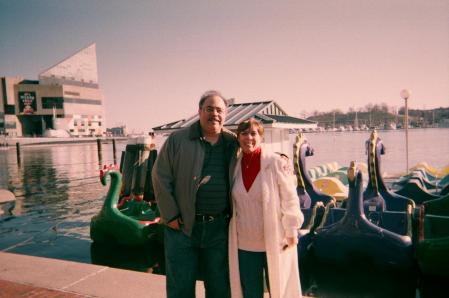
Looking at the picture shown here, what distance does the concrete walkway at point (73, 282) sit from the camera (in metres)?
3.79

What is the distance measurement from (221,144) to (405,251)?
3.85 meters

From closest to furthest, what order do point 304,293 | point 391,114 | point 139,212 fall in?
point 304,293
point 139,212
point 391,114

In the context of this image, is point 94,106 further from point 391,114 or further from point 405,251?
point 391,114

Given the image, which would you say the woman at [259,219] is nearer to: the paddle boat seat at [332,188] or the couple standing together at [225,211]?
the couple standing together at [225,211]

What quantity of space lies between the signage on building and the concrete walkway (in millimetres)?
83139

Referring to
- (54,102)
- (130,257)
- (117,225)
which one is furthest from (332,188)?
(54,102)

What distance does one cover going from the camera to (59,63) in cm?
8606

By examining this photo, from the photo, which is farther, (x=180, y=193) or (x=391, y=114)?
(x=391, y=114)

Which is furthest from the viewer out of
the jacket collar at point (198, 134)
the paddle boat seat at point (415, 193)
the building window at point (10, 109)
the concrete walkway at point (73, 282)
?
the building window at point (10, 109)

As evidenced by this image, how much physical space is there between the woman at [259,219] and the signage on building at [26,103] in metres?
85.8

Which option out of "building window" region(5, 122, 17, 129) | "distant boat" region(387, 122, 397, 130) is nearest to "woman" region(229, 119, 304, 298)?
"building window" region(5, 122, 17, 129)

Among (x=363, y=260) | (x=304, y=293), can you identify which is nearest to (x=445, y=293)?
(x=363, y=260)

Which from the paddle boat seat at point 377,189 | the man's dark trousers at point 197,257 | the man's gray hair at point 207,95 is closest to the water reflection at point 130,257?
the man's dark trousers at point 197,257

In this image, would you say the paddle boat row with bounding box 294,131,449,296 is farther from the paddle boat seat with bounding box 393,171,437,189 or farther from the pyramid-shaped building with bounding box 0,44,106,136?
the pyramid-shaped building with bounding box 0,44,106,136
